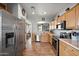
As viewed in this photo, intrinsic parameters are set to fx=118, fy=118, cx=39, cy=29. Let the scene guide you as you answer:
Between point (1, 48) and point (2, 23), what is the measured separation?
1.25 ft

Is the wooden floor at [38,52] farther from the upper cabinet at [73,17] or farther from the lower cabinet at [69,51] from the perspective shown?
the lower cabinet at [69,51]

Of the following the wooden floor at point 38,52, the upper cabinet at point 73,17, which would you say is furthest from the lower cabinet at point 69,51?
the wooden floor at point 38,52

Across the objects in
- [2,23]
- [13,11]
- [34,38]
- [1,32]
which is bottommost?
[34,38]

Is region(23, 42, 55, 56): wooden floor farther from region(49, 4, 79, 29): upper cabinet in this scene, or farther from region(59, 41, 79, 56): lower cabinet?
region(59, 41, 79, 56): lower cabinet

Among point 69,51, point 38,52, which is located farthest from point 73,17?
point 38,52

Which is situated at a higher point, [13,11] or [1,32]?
[13,11]

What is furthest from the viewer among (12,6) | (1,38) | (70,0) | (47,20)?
(47,20)

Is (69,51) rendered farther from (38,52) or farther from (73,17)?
(38,52)

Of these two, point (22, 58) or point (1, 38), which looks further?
point (1, 38)

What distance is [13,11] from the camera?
112 inches

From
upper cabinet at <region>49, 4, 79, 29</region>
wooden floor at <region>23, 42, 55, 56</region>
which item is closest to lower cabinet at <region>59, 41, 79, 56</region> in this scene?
upper cabinet at <region>49, 4, 79, 29</region>

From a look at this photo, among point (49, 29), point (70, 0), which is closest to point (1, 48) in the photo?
point (70, 0)

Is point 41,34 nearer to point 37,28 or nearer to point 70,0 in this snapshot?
point 37,28

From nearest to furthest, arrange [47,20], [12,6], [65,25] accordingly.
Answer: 1. [12,6]
2. [65,25]
3. [47,20]
